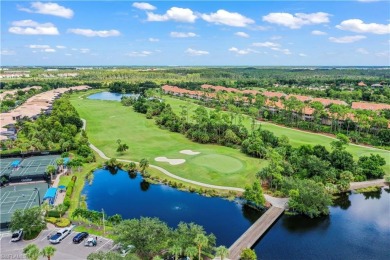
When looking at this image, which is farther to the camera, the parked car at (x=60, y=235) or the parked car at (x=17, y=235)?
the parked car at (x=17, y=235)

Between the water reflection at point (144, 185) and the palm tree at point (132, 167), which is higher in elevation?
the palm tree at point (132, 167)

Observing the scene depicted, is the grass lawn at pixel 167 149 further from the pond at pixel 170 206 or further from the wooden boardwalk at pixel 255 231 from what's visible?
the wooden boardwalk at pixel 255 231

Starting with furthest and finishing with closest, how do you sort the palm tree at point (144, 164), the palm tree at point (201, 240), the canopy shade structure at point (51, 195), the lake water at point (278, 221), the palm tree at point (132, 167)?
the palm tree at point (132, 167) < the palm tree at point (144, 164) < the canopy shade structure at point (51, 195) < the lake water at point (278, 221) < the palm tree at point (201, 240)

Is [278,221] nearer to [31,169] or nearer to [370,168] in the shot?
[370,168]

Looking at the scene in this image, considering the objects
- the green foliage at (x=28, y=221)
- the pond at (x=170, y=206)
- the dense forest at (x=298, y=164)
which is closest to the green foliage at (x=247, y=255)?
the pond at (x=170, y=206)

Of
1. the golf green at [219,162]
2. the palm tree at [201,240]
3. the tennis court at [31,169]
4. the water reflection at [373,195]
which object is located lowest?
the water reflection at [373,195]

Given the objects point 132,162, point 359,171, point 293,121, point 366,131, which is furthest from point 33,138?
point 366,131

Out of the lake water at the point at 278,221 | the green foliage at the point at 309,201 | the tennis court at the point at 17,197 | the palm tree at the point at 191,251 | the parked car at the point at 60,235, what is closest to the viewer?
the palm tree at the point at 191,251
